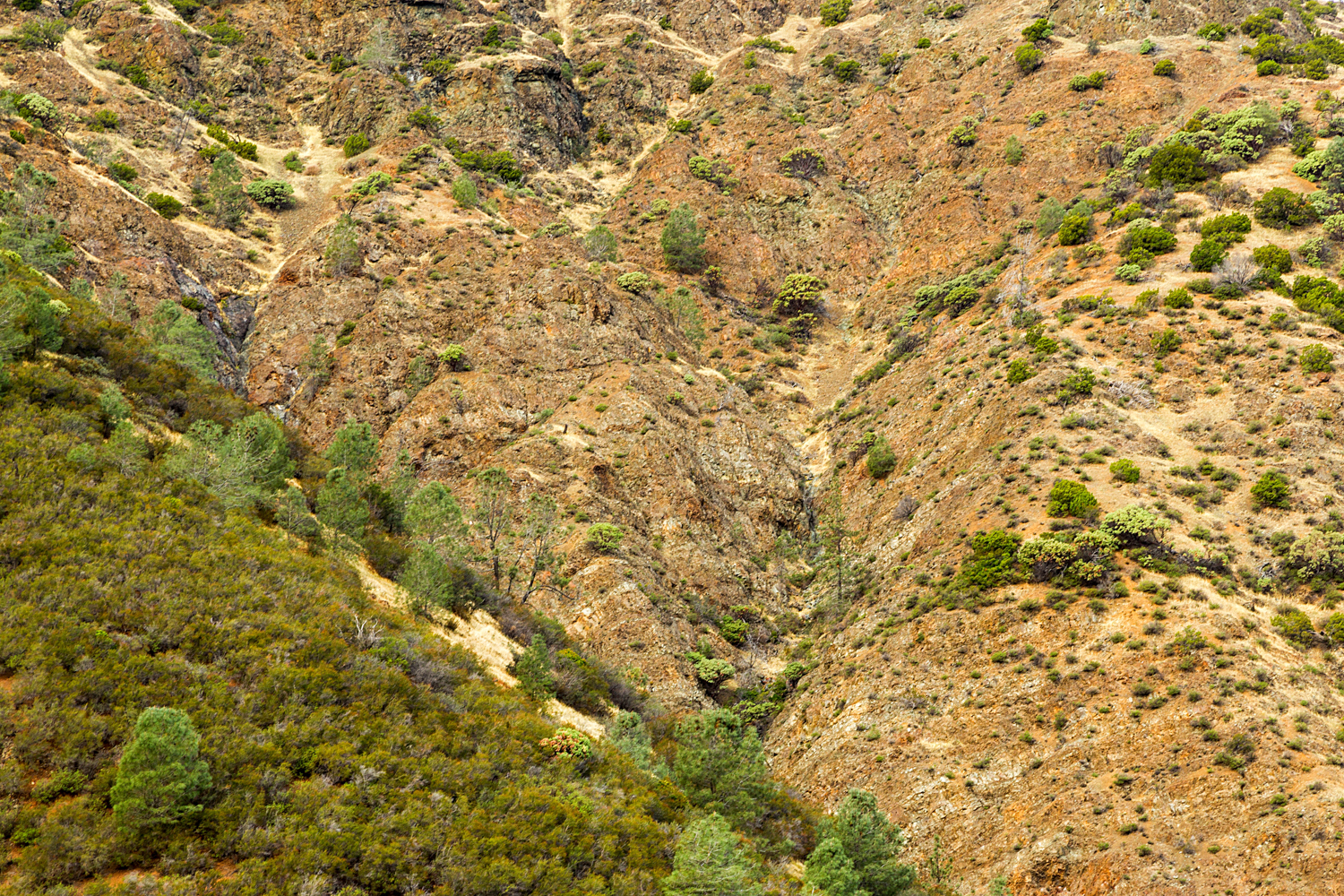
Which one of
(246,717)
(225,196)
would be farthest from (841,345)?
(246,717)

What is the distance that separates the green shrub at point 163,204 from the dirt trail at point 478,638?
191 feet

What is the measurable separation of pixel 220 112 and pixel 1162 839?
4314 inches

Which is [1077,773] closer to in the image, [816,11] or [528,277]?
[528,277]

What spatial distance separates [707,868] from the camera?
1595 centimetres

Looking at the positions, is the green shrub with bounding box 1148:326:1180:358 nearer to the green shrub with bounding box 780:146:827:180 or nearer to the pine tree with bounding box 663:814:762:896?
the pine tree with bounding box 663:814:762:896

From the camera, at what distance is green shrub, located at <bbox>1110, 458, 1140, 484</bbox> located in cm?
4266

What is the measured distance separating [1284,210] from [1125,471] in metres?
31.9

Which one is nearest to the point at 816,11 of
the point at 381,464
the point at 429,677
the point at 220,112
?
the point at 220,112

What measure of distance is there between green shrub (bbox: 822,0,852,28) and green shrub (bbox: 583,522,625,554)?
375ft

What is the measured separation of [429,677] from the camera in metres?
19.3

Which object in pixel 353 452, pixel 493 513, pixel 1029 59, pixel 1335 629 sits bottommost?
pixel 493 513

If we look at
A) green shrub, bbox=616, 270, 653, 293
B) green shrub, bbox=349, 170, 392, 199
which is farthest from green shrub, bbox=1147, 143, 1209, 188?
green shrub, bbox=349, 170, 392, 199

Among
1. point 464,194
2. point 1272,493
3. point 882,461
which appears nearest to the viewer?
point 1272,493

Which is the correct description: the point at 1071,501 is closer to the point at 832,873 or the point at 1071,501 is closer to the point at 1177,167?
the point at 832,873
